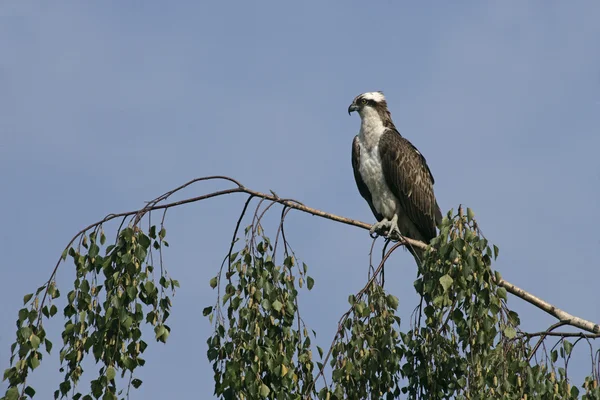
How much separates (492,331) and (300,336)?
124 cm

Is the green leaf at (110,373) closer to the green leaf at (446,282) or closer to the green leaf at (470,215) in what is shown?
the green leaf at (446,282)

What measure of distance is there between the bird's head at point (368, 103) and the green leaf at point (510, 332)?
5613mm

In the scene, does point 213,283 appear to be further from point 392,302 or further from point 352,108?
point 352,108

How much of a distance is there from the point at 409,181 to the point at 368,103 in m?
1.24

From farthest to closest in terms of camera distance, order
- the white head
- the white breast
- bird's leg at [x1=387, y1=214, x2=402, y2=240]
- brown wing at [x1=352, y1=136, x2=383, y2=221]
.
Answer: the white head
brown wing at [x1=352, y1=136, x2=383, y2=221]
the white breast
bird's leg at [x1=387, y1=214, x2=402, y2=240]

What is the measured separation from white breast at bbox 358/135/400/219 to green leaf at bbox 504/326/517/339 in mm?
4802

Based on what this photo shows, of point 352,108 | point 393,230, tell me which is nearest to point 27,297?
point 393,230

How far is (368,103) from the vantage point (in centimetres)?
1094

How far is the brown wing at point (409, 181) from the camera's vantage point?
10.3 meters

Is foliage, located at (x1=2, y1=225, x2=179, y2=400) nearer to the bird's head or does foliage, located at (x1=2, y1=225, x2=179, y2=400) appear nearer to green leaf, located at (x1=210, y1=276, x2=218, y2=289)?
green leaf, located at (x1=210, y1=276, x2=218, y2=289)

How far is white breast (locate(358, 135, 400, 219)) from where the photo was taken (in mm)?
10367

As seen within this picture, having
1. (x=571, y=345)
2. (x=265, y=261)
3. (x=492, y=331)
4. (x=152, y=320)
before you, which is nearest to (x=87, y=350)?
(x=152, y=320)

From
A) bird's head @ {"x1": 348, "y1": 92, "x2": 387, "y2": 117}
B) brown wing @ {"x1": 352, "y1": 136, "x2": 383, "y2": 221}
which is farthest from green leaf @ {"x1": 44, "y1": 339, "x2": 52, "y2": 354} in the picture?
bird's head @ {"x1": 348, "y1": 92, "x2": 387, "y2": 117}

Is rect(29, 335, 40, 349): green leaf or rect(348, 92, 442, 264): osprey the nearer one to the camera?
rect(29, 335, 40, 349): green leaf
